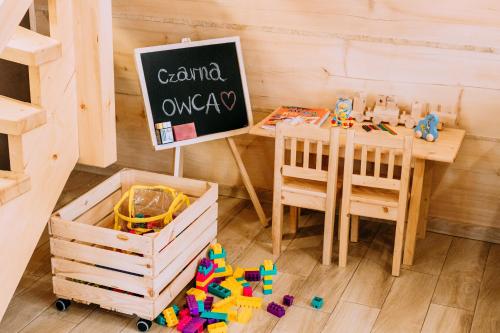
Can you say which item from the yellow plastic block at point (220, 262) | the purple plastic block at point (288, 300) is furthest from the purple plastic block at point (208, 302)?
the purple plastic block at point (288, 300)

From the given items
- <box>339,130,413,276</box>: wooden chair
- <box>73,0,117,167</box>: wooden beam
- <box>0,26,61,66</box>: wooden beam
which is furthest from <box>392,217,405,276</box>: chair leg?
<box>0,26,61,66</box>: wooden beam

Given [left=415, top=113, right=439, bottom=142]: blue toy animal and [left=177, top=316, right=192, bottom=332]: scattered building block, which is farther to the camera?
[left=415, top=113, right=439, bottom=142]: blue toy animal

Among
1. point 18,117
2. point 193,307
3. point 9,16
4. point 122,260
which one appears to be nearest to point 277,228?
point 193,307

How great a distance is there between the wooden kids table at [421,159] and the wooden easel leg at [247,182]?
0.25 metres

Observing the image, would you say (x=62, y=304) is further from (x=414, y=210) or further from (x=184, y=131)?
(x=414, y=210)

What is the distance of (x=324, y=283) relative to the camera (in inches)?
127

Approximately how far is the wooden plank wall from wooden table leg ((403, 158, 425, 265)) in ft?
1.37

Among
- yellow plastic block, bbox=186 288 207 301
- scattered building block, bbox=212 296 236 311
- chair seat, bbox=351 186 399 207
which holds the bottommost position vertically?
scattered building block, bbox=212 296 236 311

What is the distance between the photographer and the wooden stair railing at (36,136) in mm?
2061

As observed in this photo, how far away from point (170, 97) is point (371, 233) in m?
1.24

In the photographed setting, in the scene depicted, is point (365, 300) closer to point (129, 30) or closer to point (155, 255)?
point (155, 255)

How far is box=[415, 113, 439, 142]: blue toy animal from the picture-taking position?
326 cm

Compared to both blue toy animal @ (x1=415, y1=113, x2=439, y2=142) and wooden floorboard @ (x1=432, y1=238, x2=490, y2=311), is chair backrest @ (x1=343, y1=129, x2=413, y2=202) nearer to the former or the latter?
blue toy animal @ (x1=415, y1=113, x2=439, y2=142)

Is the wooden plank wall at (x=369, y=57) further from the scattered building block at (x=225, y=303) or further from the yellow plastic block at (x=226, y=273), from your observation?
the scattered building block at (x=225, y=303)
